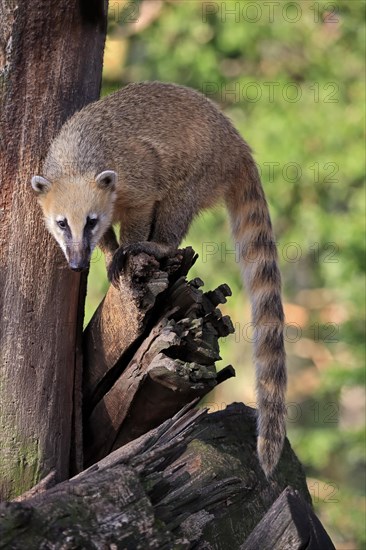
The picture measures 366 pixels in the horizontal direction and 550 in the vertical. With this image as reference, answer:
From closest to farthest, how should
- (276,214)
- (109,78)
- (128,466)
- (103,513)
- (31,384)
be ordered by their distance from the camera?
(103,513), (128,466), (31,384), (276,214), (109,78)

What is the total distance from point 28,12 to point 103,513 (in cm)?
306

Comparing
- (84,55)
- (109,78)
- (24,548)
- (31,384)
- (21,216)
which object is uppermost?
(109,78)

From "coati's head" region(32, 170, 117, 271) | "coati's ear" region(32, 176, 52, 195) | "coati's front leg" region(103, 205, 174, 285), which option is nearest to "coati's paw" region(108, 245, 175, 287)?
"coati's front leg" region(103, 205, 174, 285)

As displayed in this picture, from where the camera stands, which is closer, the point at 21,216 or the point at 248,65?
the point at 21,216

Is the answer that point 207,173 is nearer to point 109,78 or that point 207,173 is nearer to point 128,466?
point 128,466

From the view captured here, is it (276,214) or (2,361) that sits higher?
(276,214)

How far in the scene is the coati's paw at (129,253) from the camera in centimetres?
553

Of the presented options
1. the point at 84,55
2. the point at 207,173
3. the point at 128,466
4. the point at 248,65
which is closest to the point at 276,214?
the point at 248,65

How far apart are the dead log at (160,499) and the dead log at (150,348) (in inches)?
10.0

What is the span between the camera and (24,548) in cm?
368

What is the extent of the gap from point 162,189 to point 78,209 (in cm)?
63
